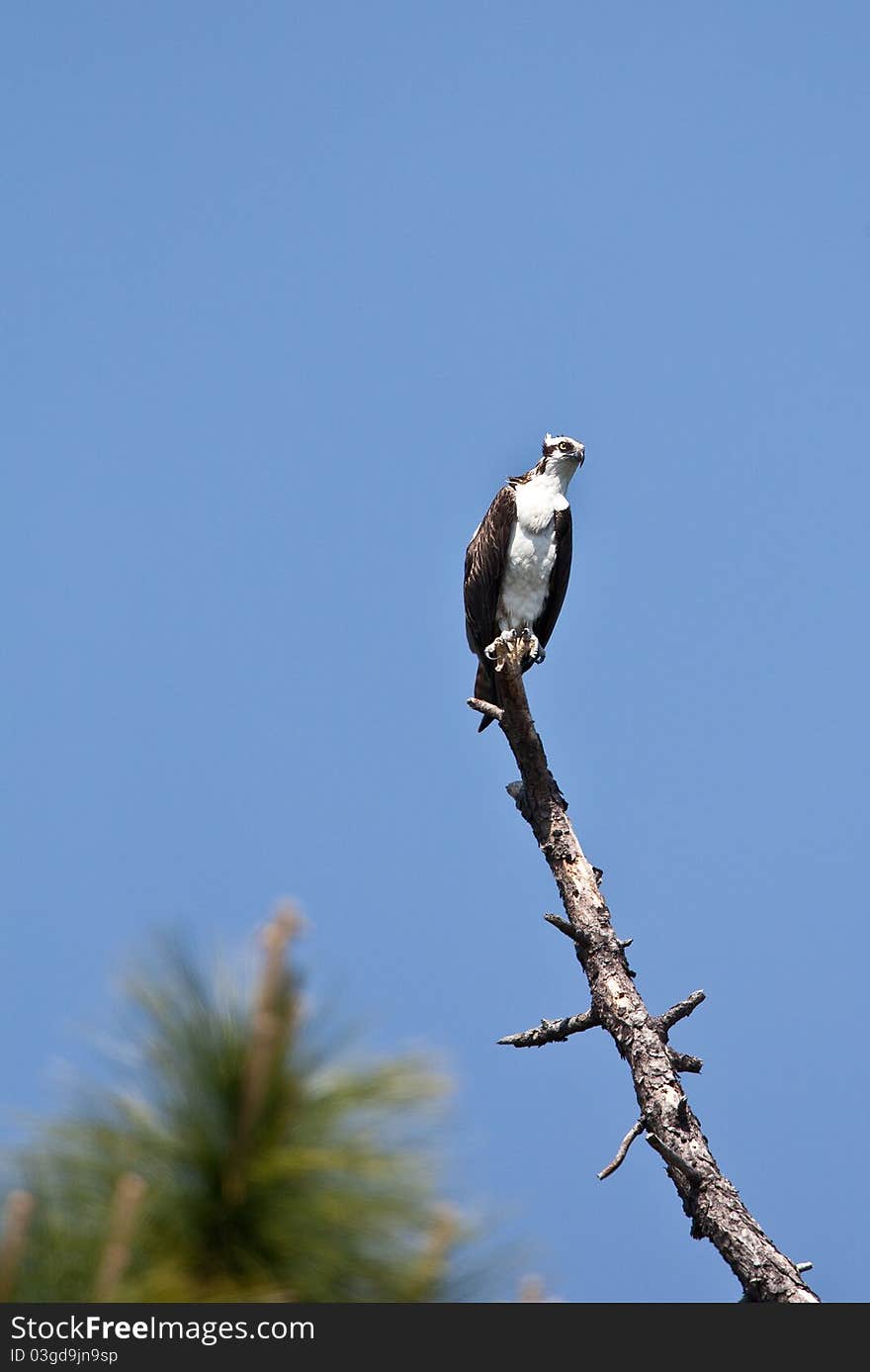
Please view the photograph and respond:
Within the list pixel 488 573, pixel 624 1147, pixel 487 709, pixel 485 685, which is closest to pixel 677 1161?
pixel 624 1147

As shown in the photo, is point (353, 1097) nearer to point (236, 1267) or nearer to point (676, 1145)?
point (236, 1267)

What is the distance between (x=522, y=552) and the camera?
12008 millimetres

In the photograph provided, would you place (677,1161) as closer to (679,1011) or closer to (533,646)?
(679,1011)

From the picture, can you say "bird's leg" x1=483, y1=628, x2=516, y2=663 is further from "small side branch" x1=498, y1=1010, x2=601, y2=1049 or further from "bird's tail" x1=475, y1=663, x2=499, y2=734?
"small side branch" x1=498, y1=1010, x2=601, y2=1049

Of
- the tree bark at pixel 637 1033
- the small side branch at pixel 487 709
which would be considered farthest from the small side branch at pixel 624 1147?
the small side branch at pixel 487 709

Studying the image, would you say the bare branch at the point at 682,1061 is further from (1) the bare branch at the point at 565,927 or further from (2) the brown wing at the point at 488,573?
(2) the brown wing at the point at 488,573

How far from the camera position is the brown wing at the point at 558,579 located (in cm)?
1214

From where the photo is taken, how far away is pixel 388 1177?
326cm

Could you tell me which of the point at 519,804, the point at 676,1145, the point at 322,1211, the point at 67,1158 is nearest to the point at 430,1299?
the point at 322,1211

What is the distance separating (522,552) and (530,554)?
0.07m

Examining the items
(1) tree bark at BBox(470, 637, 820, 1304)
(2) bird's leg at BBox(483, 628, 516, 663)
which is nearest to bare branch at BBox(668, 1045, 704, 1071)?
(1) tree bark at BBox(470, 637, 820, 1304)

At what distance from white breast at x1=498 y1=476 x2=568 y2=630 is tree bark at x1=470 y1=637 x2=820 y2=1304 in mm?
2456

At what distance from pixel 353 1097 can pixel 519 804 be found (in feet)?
19.6
